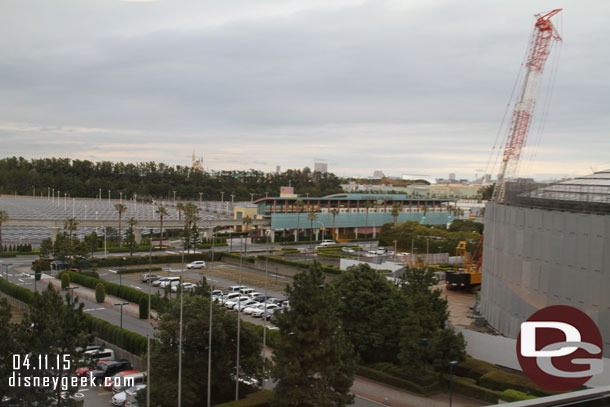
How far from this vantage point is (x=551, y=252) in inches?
854

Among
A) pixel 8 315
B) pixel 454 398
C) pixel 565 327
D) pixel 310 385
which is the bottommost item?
pixel 454 398

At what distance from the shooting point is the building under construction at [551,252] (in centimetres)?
1984

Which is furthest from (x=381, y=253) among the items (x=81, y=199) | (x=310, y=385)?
(x=81, y=199)

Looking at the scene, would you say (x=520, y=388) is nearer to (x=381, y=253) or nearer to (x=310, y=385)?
(x=310, y=385)

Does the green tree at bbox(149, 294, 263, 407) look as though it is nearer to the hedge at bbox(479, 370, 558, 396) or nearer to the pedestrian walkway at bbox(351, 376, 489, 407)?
the pedestrian walkway at bbox(351, 376, 489, 407)

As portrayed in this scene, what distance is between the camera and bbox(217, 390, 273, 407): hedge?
1666cm

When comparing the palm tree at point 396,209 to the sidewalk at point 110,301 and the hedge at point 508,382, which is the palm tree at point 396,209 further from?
the hedge at point 508,382

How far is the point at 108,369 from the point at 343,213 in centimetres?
5710

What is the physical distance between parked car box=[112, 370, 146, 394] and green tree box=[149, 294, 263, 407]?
Result: 202 cm

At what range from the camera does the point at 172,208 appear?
107 m

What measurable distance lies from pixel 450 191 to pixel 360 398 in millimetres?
182194

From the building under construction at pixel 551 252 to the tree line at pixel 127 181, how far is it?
290 ft

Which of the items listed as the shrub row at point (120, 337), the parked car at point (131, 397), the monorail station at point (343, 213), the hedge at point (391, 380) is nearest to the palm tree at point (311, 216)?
the monorail station at point (343, 213)

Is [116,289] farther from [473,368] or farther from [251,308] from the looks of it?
[473,368]
